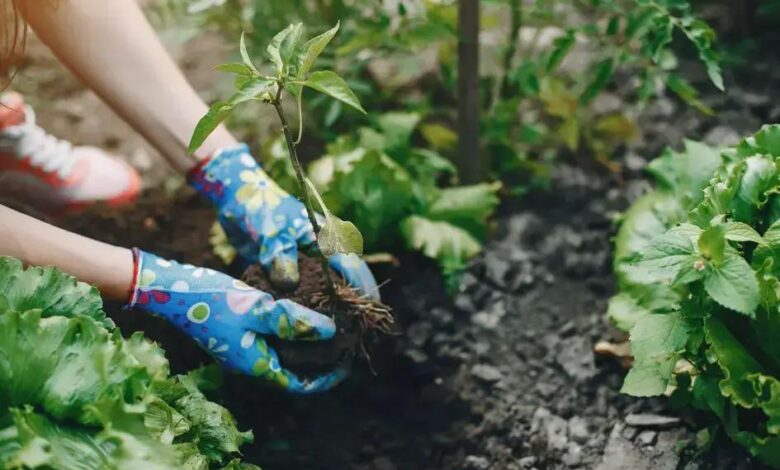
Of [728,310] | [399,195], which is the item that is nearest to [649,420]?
[728,310]

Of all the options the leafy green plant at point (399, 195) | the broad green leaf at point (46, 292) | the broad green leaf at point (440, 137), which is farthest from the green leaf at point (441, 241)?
the broad green leaf at point (46, 292)

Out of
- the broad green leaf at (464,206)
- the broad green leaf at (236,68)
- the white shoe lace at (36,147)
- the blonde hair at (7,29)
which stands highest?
the broad green leaf at (236,68)

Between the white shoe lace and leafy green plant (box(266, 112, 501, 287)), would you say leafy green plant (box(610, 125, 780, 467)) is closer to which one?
leafy green plant (box(266, 112, 501, 287))

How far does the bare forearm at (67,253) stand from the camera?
1.35 meters

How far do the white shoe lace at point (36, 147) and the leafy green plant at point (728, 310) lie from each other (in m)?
1.34

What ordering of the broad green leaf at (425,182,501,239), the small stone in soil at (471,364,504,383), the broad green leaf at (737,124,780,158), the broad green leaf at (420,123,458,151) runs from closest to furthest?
the broad green leaf at (737,124,780,158) → the small stone in soil at (471,364,504,383) → the broad green leaf at (425,182,501,239) → the broad green leaf at (420,123,458,151)

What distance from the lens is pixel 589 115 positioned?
2176 millimetres

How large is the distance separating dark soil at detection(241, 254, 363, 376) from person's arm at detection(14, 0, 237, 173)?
340mm

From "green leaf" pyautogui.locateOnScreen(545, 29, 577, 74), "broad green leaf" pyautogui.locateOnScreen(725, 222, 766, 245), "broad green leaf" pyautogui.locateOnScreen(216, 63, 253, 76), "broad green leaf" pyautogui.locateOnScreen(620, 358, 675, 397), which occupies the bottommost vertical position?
"broad green leaf" pyautogui.locateOnScreen(620, 358, 675, 397)

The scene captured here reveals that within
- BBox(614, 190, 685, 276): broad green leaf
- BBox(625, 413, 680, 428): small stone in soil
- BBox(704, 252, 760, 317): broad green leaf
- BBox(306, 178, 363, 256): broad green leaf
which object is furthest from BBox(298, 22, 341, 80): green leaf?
BBox(625, 413, 680, 428): small stone in soil

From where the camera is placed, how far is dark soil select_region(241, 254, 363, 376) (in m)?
1.49

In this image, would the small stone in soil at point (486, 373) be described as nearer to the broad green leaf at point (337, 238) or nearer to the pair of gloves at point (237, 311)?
the pair of gloves at point (237, 311)

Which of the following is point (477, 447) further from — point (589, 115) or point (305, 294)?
point (589, 115)

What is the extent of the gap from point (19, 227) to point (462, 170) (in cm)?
99
